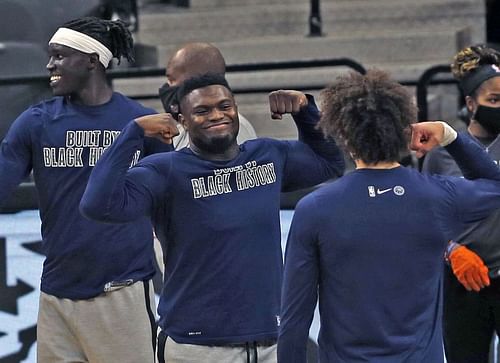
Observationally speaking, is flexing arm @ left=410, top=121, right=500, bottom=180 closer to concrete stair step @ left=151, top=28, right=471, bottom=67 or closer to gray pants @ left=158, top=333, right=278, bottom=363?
gray pants @ left=158, top=333, right=278, bottom=363

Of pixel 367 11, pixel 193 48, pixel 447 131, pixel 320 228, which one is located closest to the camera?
pixel 320 228

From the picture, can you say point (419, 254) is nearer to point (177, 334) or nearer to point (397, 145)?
point (397, 145)

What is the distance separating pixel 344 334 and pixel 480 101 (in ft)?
6.70

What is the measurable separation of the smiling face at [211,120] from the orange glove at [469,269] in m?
1.42

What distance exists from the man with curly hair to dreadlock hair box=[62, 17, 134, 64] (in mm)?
1462

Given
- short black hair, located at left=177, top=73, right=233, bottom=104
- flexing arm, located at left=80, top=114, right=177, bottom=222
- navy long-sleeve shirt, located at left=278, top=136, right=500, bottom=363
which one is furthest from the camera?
short black hair, located at left=177, top=73, right=233, bottom=104

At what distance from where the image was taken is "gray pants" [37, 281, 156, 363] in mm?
4816

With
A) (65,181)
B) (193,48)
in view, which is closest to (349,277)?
(65,181)

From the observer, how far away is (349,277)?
3.62 meters

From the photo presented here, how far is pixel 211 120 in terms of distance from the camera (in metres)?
4.18

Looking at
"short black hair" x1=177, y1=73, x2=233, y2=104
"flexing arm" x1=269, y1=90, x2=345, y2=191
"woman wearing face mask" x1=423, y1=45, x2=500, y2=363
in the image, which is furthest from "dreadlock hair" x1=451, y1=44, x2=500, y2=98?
"short black hair" x1=177, y1=73, x2=233, y2=104

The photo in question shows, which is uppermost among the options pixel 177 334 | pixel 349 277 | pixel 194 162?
pixel 194 162

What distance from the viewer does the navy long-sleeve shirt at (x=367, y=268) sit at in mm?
3605

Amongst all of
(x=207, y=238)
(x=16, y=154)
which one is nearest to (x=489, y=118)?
(x=207, y=238)
